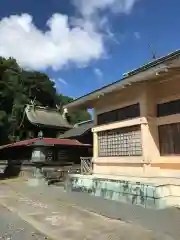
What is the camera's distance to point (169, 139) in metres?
11.6

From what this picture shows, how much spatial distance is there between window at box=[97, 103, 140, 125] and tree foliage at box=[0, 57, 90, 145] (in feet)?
73.3

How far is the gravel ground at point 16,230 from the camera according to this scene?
20.6ft

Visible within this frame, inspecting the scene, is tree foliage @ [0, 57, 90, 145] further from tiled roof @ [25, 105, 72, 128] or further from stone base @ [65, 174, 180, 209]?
stone base @ [65, 174, 180, 209]

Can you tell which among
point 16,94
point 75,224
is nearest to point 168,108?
point 75,224

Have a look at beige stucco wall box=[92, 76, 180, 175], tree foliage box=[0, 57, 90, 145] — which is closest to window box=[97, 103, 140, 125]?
beige stucco wall box=[92, 76, 180, 175]

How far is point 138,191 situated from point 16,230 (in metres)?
4.75

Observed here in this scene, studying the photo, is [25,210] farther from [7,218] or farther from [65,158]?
[65,158]

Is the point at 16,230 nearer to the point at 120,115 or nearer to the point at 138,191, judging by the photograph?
the point at 138,191

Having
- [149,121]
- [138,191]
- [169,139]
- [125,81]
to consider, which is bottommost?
[138,191]

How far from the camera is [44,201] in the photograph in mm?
11609

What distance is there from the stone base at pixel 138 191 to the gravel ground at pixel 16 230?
4.14m

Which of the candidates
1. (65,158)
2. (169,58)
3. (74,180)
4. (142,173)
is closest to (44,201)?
(74,180)

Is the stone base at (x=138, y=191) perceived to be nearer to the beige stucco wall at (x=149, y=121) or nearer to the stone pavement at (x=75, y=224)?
the beige stucco wall at (x=149, y=121)

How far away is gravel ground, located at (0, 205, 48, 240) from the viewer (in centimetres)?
628
